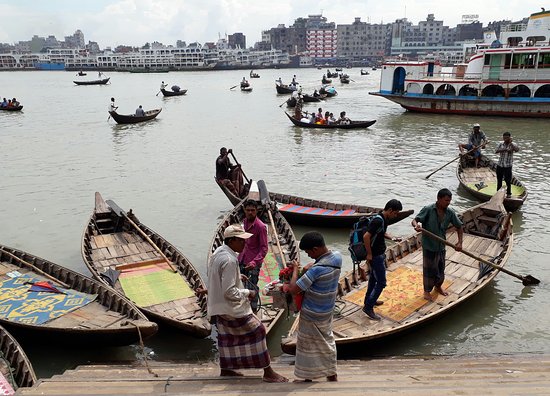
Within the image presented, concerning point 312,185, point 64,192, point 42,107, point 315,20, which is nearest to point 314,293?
point 312,185

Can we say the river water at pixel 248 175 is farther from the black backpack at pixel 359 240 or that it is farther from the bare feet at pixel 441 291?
the black backpack at pixel 359 240

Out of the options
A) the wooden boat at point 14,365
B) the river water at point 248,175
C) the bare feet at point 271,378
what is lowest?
the river water at point 248,175

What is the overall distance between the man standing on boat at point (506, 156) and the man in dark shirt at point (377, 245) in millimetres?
7124

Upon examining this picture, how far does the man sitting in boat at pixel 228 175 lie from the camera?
1252 cm

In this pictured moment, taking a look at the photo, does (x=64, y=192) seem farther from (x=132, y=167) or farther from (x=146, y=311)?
(x=146, y=311)

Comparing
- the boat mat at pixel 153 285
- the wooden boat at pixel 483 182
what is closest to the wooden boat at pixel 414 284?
the boat mat at pixel 153 285

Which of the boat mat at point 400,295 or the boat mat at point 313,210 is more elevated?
the boat mat at point 313,210

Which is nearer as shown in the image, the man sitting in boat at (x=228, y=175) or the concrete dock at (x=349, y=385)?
the concrete dock at (x=349, y=385)

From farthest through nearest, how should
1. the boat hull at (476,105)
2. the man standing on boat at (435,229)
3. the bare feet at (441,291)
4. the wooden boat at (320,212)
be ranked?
the boat hull at (476,105), the wooden boat at (320,212), the bare feet at (441,291), the man standing on boat at (435,229)

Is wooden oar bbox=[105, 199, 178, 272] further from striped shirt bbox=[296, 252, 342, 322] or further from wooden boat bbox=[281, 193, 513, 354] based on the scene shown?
striped shirt bbox=[296, 252, 342, 322]

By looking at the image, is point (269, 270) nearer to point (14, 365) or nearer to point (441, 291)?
point (441, 291)

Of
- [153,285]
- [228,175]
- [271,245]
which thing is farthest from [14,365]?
[228,175]

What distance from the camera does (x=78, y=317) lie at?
21.9ft

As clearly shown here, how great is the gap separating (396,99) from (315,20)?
177m
